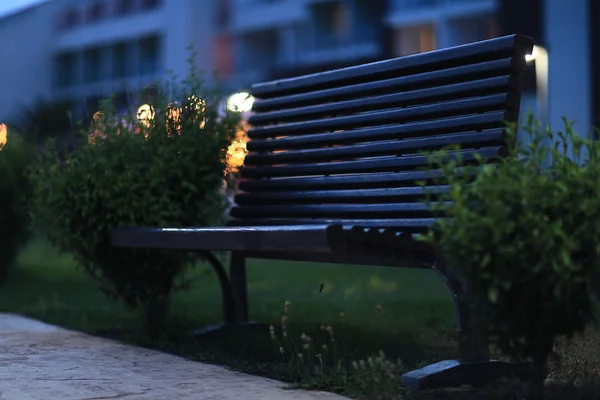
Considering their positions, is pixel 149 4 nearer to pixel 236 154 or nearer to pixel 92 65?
pixel 92 65

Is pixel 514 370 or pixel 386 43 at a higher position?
pixel 386 43

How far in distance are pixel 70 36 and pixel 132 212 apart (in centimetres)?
4483

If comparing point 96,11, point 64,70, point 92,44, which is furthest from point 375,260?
point 64,70

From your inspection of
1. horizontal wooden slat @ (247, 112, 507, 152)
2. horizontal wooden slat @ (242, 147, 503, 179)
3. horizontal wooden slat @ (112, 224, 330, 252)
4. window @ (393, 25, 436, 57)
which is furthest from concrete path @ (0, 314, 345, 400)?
window @ (393, 25, 436, 57)

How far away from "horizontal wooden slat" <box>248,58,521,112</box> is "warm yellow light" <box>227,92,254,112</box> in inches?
2.6

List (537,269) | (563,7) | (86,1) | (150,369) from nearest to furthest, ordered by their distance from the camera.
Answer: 1. (537,269)
2. (150,369)
3. (563,7)
4. (86,1)

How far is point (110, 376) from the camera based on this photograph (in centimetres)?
450

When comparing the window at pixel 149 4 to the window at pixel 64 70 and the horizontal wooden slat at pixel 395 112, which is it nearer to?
the window at pixel 64 70

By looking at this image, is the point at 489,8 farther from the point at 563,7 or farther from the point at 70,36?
the point at 70,36

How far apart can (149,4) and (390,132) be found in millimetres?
40278

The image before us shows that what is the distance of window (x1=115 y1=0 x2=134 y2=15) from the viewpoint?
45344 mm

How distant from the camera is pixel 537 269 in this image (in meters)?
3.28

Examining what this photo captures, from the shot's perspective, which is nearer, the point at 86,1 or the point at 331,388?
the point at 331,388

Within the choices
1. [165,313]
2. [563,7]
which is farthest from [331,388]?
[563,7]
